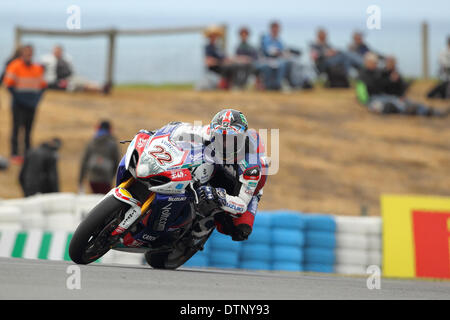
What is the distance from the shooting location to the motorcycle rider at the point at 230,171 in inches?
280

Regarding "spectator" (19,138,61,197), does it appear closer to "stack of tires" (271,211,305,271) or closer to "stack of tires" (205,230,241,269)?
"stack of tires" (205,230,241,269)

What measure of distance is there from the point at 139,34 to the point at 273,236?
13020 millimetres


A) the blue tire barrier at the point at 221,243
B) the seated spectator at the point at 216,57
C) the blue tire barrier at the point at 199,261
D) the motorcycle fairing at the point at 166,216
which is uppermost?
the seated spectator at the point at 216,57

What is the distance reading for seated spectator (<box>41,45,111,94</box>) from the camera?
68.4ft

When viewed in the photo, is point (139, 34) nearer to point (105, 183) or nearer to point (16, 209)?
point (105, 183)

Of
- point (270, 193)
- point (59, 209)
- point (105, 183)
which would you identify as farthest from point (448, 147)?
point (59, 209)

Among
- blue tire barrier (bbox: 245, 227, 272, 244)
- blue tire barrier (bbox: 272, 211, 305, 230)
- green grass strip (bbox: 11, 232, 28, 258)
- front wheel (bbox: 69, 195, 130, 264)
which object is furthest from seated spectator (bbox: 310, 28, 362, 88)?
front wheel (bbox: 69, 195, 130, 264)

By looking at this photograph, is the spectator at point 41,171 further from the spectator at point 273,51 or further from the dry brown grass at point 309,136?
the spectator at point 273,51

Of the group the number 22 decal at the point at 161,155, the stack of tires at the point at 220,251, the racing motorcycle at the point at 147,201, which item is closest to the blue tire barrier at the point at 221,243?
the stack of tires at the point at 220,251

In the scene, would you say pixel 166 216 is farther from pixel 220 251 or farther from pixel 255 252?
pixel 255 252

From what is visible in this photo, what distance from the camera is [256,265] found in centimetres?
1128

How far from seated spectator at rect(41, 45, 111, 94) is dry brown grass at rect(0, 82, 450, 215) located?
0.92 feet

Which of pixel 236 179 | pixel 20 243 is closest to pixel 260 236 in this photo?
pixel 20 243

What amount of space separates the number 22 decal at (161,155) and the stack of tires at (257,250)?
4531mm
